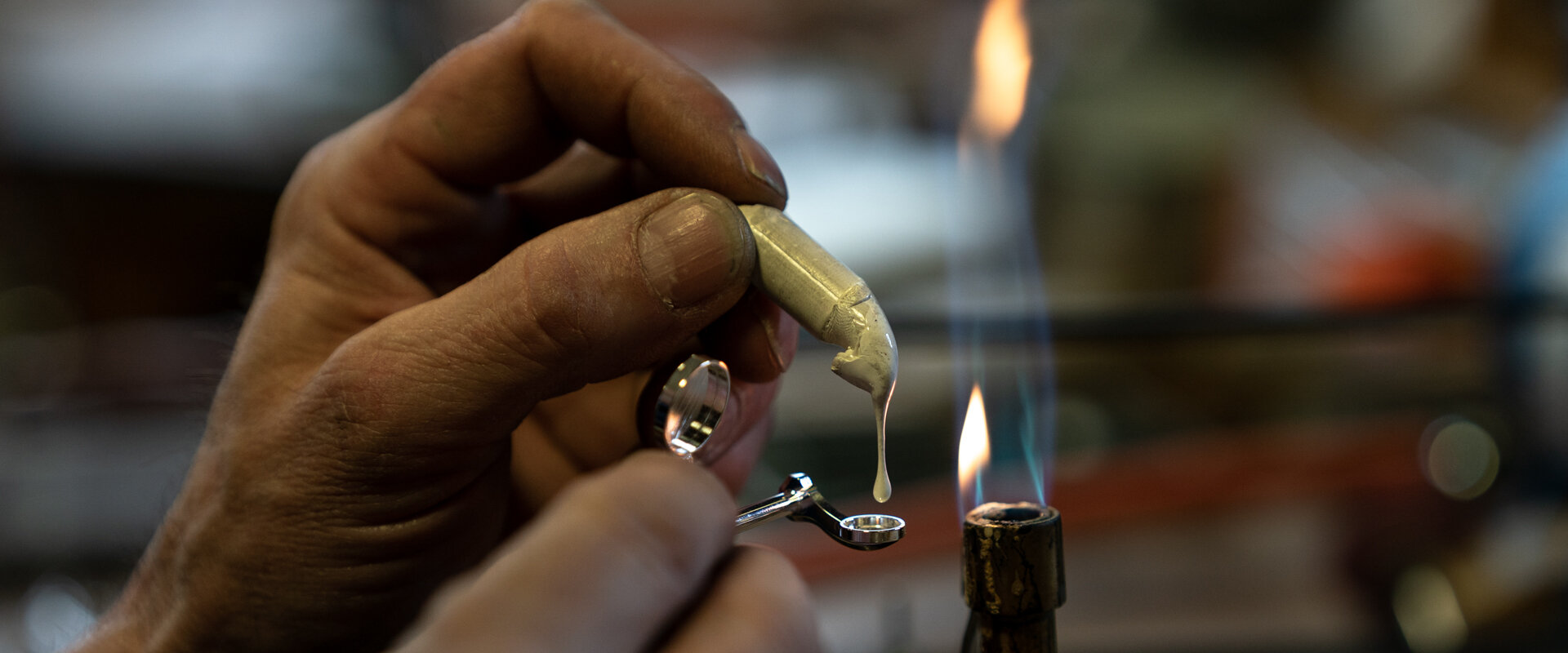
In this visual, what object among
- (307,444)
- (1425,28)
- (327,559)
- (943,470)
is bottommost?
(943,470)

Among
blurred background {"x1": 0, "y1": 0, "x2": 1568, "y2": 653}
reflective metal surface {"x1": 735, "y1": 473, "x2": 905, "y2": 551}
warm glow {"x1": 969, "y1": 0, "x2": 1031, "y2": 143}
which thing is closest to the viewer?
reflective metal surface {"x1": 735, "y1": 473, "x2": 905, "y2": 551}

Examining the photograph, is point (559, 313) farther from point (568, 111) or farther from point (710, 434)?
point (568, 111)

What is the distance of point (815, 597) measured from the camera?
1236mm

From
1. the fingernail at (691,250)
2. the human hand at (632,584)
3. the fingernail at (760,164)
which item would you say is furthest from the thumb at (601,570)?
the fingernail at (760,164)

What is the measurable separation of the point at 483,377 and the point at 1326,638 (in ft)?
3.49

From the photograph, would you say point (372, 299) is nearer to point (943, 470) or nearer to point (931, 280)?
point (943, 470)

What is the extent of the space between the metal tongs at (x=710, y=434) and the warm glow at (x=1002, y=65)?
389 millimetres

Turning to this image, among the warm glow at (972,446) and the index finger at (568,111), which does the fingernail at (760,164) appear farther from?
the warm glow at (972,446)

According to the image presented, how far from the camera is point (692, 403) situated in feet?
2.15

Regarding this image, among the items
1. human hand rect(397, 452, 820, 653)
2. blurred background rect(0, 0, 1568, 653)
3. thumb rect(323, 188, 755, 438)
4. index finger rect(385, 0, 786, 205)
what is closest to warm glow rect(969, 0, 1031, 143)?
blurred background rect(0, 0, 1568, 653)

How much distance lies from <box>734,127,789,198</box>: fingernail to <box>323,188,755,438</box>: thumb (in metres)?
0.09

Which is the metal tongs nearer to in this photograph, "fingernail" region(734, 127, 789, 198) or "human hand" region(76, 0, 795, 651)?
"human hand" region(76, 0, 795, 651)

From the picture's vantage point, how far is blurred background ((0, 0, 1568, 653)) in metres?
1.23

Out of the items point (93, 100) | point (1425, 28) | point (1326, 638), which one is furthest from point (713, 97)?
point (1425, 28)
